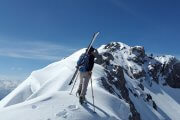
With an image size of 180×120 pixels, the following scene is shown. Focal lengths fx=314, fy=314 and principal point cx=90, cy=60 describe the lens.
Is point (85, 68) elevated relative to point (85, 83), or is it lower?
elevated

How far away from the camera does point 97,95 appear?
83.3ft

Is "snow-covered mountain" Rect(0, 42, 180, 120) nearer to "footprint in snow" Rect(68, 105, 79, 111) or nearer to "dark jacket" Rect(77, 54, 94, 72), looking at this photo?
"footprint in snow" Rect(68, 105, 79, 111)

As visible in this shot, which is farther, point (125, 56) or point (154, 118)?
point (125, 56)

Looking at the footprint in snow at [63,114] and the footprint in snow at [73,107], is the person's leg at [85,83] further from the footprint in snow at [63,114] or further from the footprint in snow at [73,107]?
the footprint in snow at [63,114]

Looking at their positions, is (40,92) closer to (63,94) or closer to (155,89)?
(63,94)

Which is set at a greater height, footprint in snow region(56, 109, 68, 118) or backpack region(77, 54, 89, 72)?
backpack region(77, 54, 89, 72)

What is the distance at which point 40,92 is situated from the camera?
5719 cm

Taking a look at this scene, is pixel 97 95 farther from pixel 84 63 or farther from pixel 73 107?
pixel 73 107

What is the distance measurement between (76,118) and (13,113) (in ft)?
11.6

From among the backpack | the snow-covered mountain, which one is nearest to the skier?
the backpack

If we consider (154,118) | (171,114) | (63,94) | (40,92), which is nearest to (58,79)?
(40,92)

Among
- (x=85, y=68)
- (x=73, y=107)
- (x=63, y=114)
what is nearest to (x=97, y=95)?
(x=85, y=68)

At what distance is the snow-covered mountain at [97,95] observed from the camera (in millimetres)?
18266

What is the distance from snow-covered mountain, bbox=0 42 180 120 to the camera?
1827cm
